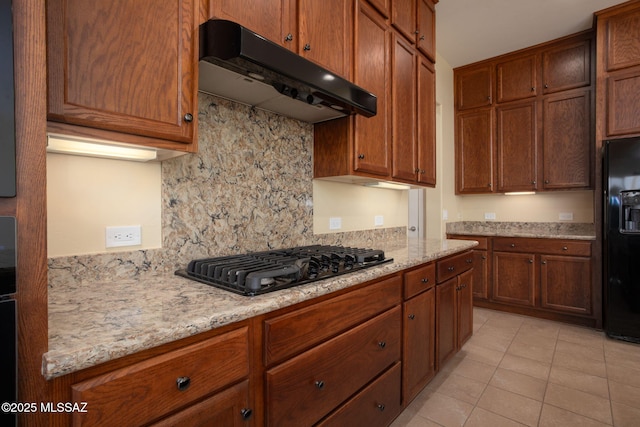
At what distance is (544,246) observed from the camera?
3.41 m

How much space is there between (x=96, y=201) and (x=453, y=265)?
222cm

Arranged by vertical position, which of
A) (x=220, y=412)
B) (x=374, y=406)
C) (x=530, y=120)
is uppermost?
(x=530, y=120)

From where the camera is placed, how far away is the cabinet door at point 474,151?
13.0ft

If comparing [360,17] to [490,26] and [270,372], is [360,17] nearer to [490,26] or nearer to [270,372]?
[270,372]

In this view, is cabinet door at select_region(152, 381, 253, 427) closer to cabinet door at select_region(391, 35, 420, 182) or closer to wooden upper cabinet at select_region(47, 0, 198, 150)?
wooden upper cabinet at select_region(47, 0, 198, 150)

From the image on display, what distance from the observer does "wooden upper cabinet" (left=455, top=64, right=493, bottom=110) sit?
13.0 feet

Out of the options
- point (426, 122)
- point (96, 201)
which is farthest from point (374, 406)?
point (426, 122)

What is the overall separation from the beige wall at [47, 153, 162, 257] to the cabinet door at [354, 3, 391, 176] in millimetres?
1142

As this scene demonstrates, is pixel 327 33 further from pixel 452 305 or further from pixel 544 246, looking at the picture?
pixel 544 246

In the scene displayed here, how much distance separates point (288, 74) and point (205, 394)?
1117 mm

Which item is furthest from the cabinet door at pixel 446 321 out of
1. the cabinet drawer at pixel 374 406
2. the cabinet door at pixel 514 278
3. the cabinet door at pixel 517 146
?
the cabinet door at pixel 517 146

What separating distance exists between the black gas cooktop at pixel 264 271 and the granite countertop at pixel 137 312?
3 centimetres

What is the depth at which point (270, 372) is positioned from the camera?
1.00m

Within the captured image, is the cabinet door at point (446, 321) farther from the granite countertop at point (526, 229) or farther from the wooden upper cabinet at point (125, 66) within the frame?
the wooden upper cabinet at point (125, 66)
